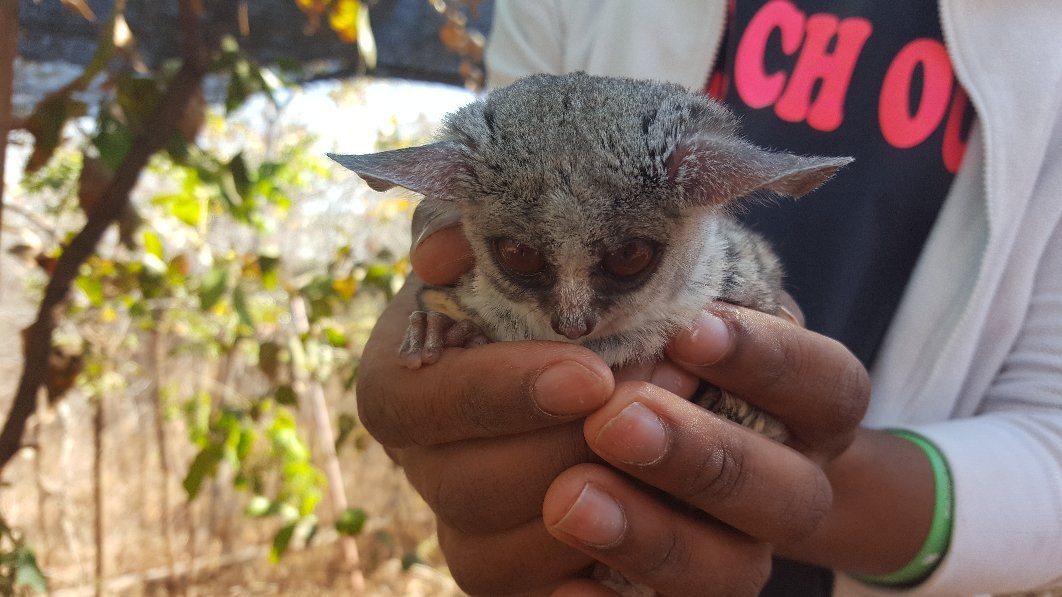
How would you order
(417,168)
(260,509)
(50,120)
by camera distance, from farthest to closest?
(260,509) < (50,120) < (417,168)

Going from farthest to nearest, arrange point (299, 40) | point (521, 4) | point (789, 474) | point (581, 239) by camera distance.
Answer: point (299, 40)
point (521, 4)
point (789, 474)
point (581, 239)

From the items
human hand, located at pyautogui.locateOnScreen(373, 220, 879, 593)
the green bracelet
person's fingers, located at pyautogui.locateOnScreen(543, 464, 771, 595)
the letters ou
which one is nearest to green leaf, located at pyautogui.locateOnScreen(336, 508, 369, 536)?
human hand, located at pyautogui.locateOnScreen(373, 220, 879, 593)

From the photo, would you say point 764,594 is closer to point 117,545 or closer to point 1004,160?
point 1004,160

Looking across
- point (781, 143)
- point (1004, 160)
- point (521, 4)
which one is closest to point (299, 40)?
point (521, 4)

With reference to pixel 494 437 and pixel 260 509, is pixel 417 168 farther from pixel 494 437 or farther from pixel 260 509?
pixel 260 509

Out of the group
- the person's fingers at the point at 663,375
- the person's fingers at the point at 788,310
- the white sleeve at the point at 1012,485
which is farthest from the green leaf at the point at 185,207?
the white sleeve at the point at 1012,485

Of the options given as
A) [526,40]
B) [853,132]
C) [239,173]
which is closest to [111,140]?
[239,173]

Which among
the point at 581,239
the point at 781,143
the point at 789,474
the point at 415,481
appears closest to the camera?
the point at 581,239
